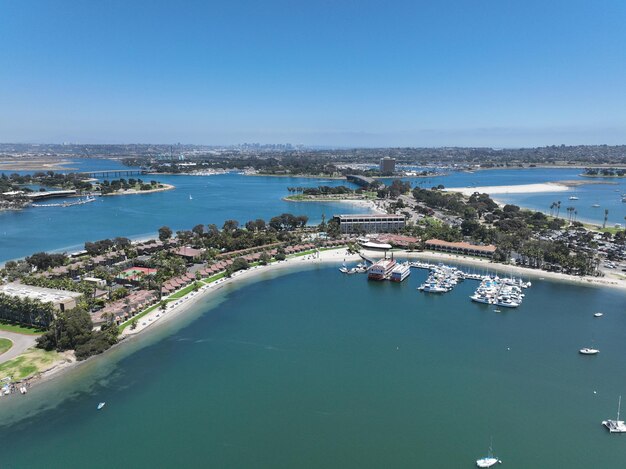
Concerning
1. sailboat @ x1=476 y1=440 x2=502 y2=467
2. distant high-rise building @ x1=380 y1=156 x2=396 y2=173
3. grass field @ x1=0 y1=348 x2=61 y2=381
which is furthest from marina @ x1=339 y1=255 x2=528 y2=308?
distant high-rise building @ x1=380 y1=156 x2=396 y2=173

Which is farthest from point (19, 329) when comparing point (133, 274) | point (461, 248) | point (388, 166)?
point (388, 166)

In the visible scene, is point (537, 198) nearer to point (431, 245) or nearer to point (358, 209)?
point (358, 209)

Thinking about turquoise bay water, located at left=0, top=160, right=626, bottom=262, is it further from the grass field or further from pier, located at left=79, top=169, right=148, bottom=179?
pier, located at left=79, top=169, right=148, bottom=179

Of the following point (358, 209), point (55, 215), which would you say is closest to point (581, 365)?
point (358, 209)

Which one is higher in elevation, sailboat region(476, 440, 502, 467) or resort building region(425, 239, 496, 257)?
resort building region(425, 239, 496, 257)

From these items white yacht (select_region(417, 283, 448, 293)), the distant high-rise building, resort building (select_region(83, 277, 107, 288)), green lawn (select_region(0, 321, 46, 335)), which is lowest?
green lawn (select_region(0, 321, 46, 335))

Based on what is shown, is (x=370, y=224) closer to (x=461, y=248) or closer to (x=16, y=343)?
(x=461, y=248)

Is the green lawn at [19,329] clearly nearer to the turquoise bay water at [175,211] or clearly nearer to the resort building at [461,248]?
the turquoise bay water at [175,211]
